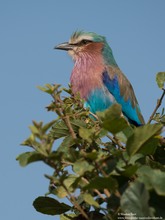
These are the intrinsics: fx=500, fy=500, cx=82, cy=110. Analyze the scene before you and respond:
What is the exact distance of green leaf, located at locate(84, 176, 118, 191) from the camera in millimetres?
1729

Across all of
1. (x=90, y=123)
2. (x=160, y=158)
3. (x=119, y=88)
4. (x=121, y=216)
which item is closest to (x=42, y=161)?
(x=121, y=216)

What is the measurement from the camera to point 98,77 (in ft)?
24.8

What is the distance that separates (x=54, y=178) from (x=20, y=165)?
0.13 metres

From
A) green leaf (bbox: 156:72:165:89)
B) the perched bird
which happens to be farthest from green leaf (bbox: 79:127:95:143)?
the perched bird

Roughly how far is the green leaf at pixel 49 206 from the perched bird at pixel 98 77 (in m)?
4.43

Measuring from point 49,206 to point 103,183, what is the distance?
83 cm

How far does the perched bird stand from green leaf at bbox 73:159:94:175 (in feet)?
16.9

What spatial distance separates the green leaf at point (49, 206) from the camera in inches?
98.0

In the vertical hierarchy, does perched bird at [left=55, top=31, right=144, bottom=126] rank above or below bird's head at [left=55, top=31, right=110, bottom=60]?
below

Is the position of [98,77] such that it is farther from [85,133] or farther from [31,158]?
[31,158]

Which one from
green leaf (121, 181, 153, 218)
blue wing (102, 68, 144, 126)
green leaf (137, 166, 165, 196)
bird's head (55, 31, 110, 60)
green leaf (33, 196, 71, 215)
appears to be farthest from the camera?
bird's head (55, 31, 110, 60)

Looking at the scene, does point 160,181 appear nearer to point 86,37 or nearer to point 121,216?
point 121,216

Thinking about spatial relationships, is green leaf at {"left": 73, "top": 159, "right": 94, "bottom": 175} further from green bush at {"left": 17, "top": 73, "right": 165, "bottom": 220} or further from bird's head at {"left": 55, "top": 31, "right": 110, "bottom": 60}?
bird's head at {"left": 55, "top": 31, "right": 110, "bottom": 60}

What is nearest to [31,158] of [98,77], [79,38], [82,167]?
[82,167]
